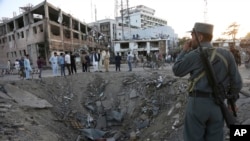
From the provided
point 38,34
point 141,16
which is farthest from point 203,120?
point 141,16

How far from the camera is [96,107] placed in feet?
41.8

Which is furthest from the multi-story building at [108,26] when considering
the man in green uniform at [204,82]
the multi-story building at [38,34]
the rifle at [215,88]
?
the rifle at [215,88]

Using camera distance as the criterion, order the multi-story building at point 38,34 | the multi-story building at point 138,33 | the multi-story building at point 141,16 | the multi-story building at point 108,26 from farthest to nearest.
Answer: the multi-story building at point 141,16
the multi-story building at point 108,26
the multi-story building at point 138,33
the multi-story building at point 38,34

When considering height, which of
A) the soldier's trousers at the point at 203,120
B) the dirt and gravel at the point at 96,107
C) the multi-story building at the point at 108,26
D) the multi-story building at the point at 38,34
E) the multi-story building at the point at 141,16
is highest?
the multi-story building at the point at 141,16

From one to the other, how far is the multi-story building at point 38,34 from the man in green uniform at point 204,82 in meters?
31.3

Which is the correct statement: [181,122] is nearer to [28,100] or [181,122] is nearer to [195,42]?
[195,42]

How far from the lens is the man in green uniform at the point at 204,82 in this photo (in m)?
2.95

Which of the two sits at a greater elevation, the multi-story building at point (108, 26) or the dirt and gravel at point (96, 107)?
the multi-story building at point (108, 26)

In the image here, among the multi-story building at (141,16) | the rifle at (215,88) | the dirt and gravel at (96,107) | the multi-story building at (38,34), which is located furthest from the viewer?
the multi-story building at (141,16)

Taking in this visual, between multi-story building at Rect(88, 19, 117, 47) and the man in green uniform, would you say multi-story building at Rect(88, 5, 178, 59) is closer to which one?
multi-story building at Rect(88, 19, 117, 47)

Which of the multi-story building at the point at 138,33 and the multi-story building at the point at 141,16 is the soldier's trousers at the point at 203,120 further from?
the multi-story building at the point at 141,16

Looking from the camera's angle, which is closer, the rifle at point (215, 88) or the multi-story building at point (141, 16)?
the rifle at point (215, 88)

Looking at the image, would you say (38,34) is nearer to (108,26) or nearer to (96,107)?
(96,107)

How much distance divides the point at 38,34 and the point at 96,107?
24.1 meters
